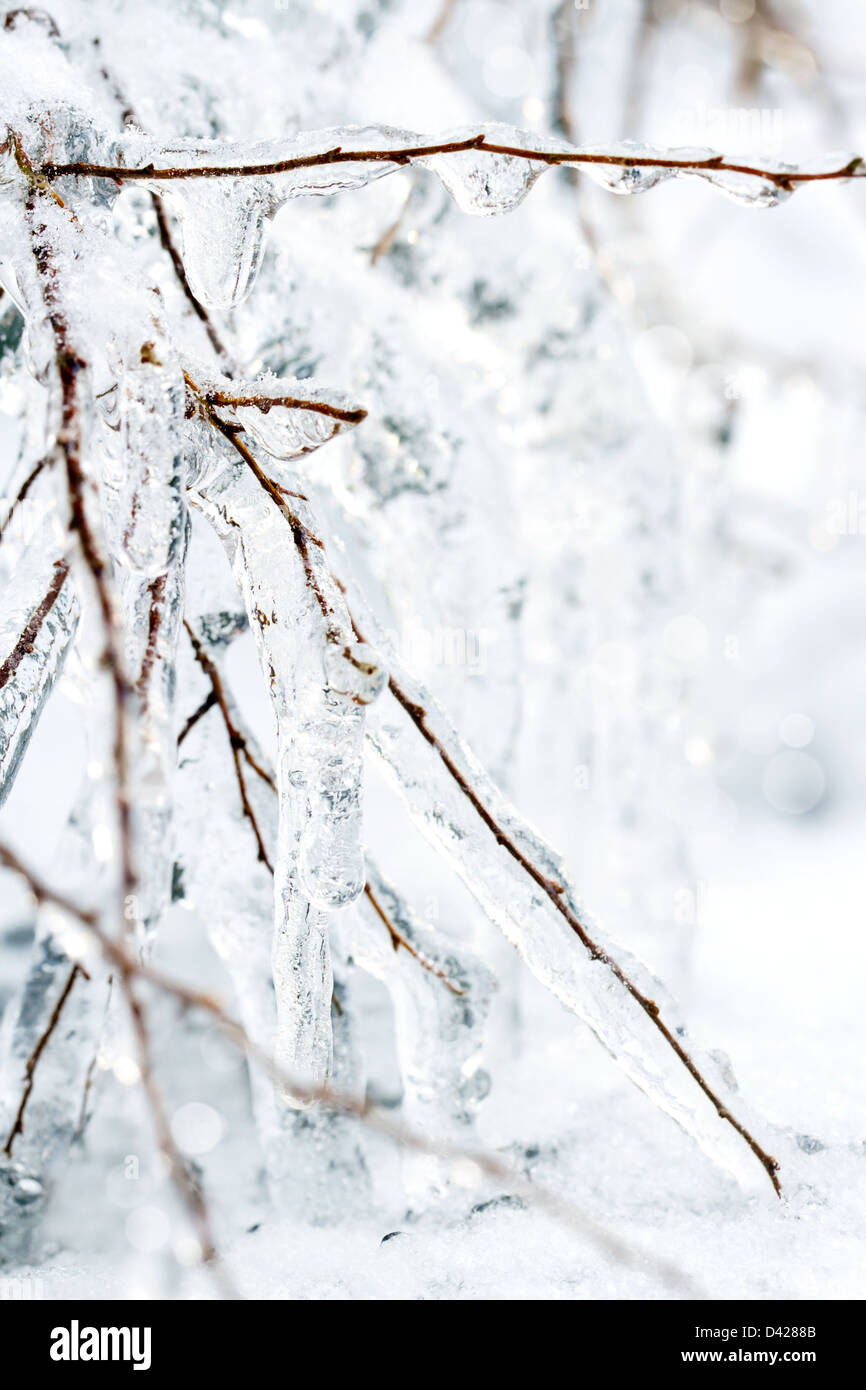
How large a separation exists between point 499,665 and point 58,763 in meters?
0.77

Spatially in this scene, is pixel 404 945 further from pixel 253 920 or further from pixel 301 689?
pixel 301 689

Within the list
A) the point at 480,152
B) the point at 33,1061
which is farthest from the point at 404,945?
the point at 480,152

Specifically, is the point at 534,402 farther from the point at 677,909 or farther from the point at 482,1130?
the point at 482,1130

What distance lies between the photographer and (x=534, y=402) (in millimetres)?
1082

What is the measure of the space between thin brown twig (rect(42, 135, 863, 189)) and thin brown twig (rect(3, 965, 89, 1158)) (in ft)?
1.64

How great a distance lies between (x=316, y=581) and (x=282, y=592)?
0.02 m

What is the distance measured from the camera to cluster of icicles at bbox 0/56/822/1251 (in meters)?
0.41

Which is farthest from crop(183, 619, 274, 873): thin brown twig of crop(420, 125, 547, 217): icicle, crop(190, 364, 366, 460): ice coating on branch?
crop(420, 125, 547, 217): icicle

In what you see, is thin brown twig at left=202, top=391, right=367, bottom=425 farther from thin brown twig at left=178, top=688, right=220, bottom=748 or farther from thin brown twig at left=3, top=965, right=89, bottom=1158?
thin brown twig at left=3, top=965, right=89, bottom=1158

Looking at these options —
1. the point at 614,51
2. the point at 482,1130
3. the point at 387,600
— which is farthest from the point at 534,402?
the point at 614,51

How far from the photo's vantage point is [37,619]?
1.65 feet

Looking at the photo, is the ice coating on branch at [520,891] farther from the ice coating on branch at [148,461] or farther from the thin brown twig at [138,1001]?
the thin brown twig at [138,1001]

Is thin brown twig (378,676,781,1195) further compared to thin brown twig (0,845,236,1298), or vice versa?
thin brown twig (378,676,781,1195)
